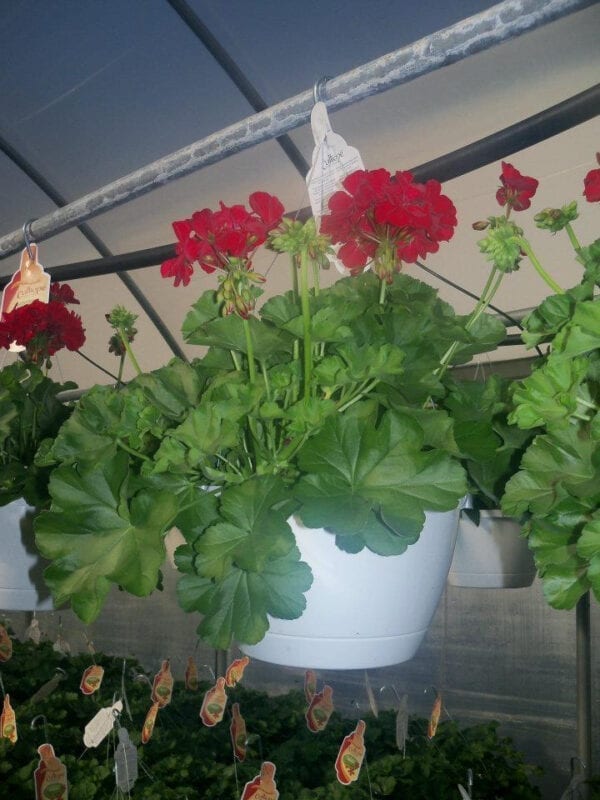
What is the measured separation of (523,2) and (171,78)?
1863 mm

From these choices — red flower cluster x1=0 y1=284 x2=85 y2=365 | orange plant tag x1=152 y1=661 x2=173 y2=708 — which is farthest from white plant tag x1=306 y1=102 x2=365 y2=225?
orange plant tag x1=152 y1=661 x2=173 y2=708

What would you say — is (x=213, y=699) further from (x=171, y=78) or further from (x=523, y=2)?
(x=171, y=78)

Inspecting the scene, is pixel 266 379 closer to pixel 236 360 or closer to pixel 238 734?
pixel 236 360

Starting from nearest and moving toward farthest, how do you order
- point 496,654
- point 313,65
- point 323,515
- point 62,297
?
point 323,515
point 62,297
point 313,65
point 496,654

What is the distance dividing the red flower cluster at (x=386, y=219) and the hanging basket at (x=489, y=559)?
20.6 inches

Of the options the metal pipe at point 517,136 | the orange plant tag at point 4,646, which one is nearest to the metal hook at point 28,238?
the metal pipe at point 517,136

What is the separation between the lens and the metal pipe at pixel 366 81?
2.72 feet

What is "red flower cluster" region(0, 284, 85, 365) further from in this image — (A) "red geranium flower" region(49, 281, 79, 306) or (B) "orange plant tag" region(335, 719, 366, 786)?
(B) "orange plant tag" region(335, 719, 366, 786)

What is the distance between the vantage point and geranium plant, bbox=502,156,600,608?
2.14 ft

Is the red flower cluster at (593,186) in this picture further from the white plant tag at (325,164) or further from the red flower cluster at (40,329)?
the red flower cluster at (40,329)

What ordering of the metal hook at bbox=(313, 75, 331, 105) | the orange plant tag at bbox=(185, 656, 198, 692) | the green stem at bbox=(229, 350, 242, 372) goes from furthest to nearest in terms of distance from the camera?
1. the orange plant tag at bbox=(185, 656, 198, 692)
2. the metal hook at bbox=(313, 75, 331, 105)
3. the green stem at bbox=(229, 350, 242, 372)

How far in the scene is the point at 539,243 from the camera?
2.48 meters

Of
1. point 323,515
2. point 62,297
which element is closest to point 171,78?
point 62,297

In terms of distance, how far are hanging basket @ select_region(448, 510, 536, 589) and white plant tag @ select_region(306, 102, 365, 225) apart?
1.80 ft
